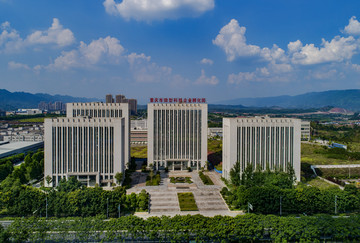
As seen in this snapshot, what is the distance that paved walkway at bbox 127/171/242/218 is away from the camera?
2569 centimetres

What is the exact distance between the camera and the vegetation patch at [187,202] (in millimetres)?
26305

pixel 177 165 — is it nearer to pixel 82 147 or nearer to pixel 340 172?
pixel 82 147

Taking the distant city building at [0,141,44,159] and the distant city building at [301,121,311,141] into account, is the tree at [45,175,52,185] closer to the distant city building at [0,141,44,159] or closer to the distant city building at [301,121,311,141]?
the distant city building at [0,141,44,159]

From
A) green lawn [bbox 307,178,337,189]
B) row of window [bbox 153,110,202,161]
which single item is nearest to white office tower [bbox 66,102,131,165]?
row of window [bbox 153,110,202,161]

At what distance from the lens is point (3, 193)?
23438 mm

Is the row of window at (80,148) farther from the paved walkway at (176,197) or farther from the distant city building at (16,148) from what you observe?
the distant city building at (16,148)

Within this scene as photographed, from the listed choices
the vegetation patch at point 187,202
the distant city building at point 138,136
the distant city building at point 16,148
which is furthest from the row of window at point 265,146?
the distant city building at point 16,148

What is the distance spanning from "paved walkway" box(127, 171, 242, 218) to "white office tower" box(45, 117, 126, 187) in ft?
18.8

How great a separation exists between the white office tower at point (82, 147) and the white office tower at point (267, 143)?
16.0 metres

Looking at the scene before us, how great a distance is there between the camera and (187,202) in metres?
28.0

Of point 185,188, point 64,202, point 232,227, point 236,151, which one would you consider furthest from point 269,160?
point 64,202

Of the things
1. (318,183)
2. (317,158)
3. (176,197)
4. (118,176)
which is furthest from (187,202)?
(317,158)

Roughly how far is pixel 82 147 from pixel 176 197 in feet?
45.7

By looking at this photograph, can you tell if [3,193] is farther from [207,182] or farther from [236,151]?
[236,151]
